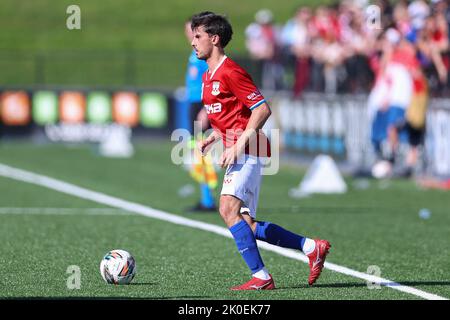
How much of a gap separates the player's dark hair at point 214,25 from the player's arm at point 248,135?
64 cm

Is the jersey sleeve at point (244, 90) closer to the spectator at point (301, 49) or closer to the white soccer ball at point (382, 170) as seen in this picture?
the white soccer ball at point (382, 170)

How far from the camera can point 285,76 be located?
32375 millimetres

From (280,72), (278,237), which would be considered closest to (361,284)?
(278,237)

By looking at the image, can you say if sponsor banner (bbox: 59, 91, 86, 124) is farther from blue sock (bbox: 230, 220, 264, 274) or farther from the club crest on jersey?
blue sock (bbox: 230, 220, 264, 274)

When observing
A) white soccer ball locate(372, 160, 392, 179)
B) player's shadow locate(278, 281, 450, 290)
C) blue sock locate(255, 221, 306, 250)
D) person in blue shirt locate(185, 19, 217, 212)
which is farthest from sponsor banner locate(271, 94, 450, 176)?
blue sock locate(255, 221, 306, 250)

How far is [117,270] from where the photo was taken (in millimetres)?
9422

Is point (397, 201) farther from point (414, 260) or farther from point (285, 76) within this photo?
point (285, 76)

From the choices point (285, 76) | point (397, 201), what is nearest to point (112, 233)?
point (397, 201)

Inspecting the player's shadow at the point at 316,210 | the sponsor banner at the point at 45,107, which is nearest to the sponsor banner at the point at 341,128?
the player's shadow at the point at 316,210

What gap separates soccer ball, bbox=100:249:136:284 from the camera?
9.41 meters

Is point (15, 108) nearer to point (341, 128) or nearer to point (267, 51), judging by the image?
point (267, 51)

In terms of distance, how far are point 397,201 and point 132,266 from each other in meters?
8.47

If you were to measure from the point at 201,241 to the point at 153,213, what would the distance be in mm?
2930

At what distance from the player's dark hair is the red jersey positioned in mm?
168
